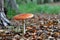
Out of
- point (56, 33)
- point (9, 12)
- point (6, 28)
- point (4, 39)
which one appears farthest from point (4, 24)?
point (9, 12)

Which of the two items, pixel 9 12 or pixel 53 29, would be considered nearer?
pixel 53 29

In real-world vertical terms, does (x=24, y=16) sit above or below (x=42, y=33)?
above

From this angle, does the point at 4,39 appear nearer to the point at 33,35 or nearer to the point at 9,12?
the point at 33,35

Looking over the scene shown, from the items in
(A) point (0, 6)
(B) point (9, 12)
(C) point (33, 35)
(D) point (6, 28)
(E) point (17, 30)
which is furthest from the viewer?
(B) point (9, 12)

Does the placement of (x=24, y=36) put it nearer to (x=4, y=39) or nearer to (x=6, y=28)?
(x=4, y=39)

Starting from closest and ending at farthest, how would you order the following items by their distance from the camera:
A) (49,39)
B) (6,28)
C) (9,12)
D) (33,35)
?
(49,39)
(33,35)
(6,28)
(9,12)

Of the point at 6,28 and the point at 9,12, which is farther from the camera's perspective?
the point at 9,12

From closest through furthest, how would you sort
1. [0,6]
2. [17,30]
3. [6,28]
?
[17,30] < [6,28] < [0,6]

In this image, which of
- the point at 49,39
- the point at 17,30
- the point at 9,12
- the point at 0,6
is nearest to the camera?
the point at 49,39

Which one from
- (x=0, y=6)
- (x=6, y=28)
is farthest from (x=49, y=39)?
(x=0, y=6)
